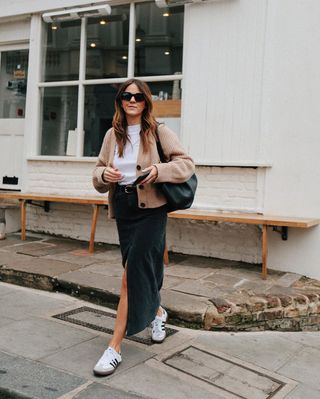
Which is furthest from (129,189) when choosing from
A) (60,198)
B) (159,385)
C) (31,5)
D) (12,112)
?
(12,112)

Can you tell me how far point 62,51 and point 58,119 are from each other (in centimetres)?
108

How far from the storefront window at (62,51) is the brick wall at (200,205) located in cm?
143

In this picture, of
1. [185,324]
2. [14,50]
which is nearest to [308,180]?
[185,324]

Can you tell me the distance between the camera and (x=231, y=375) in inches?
137

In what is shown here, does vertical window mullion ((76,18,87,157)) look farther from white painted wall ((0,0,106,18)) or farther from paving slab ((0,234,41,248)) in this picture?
paving slab ((0,234,41,248))

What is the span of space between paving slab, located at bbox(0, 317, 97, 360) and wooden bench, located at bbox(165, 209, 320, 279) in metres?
2.17

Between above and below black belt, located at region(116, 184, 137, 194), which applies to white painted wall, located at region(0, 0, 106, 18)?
above

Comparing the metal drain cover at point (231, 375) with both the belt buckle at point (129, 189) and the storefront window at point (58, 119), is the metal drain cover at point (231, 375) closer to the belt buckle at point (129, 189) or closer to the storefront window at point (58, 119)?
the belt buckle at point (129, 189)

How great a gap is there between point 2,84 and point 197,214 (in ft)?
15.6

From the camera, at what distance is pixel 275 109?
592 centimetres

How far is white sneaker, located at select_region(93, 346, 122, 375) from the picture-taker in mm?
3271

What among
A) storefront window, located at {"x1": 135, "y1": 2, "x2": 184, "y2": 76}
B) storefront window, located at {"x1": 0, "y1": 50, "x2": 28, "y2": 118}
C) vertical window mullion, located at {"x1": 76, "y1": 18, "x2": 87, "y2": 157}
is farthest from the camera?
storefront window, located at {"x1": 0, "y1": 50, "x2": 28, "y2": 118}

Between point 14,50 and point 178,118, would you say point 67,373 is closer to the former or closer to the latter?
point 178,118

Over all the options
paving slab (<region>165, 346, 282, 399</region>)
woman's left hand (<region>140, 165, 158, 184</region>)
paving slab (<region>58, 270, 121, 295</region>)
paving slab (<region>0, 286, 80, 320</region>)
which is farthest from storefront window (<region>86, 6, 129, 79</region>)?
paving slab (<region>165, 346, 282, 399</region>)
